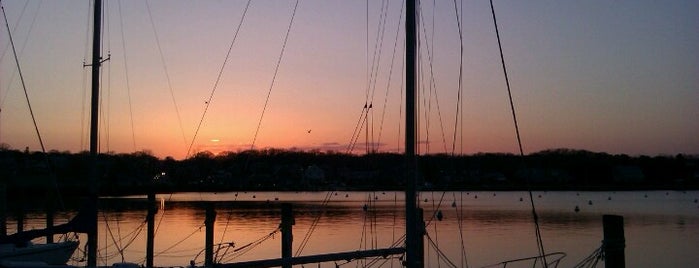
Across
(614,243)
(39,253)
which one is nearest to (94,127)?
(39,253)

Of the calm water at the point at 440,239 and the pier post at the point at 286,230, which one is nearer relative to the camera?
the pier post at the point at 286,230

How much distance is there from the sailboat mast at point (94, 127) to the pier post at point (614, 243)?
11.2m

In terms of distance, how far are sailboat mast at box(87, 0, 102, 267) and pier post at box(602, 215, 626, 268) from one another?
1123cm

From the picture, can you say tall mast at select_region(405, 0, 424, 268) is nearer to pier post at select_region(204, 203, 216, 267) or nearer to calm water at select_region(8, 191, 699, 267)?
pier post at select_region(204, 203, 216, 267)

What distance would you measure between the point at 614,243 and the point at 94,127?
12.8 metres

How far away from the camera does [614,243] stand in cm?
1510

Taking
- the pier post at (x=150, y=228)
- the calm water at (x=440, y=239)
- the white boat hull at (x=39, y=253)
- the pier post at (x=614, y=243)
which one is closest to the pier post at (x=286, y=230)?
the calm water at (x=440, y=239)

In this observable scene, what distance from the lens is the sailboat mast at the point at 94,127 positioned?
63.5ft

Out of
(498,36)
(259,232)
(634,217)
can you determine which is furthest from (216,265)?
(634,217)

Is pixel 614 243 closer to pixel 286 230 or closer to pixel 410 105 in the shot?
pixel 410 105

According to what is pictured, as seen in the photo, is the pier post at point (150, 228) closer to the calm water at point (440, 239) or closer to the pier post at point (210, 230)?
the calm water at point (440, 239)

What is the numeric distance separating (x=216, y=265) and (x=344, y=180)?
182533 mm

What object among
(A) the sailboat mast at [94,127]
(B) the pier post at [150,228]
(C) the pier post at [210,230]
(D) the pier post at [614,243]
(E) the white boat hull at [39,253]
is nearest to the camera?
(D) the pier post at [614,243]

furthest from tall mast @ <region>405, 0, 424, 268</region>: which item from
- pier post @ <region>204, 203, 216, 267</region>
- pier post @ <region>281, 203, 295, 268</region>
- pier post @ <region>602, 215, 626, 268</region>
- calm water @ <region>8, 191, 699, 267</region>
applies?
calm water @ <region>8, 191, 699, 267</region>
